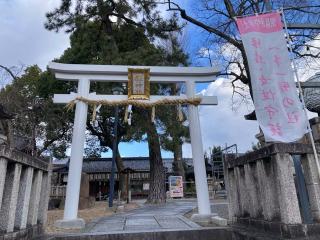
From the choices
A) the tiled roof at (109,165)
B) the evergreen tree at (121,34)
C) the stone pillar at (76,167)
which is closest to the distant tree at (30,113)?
the evergreen tree at (121,34)

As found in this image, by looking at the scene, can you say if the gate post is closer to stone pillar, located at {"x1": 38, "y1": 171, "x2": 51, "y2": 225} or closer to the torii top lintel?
the torii top lintel

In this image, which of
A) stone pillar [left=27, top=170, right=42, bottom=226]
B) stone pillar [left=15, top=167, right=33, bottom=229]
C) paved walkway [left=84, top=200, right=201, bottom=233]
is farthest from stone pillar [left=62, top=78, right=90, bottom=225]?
stone pillar [left=15, top=167, right=33, bottom=229]

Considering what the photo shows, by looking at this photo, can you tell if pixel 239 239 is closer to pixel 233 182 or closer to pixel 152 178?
pixel 233 182

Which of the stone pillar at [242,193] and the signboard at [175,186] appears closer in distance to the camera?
the stone pillar at [242,193]

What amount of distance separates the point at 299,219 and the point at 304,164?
79 centimetres

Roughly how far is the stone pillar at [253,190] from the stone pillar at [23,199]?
3661mm

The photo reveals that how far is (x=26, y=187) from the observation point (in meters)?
5.23

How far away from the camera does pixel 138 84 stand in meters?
9.62

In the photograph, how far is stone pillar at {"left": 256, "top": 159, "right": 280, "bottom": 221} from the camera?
4.52 meters

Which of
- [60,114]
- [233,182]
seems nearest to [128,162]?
[60,114]

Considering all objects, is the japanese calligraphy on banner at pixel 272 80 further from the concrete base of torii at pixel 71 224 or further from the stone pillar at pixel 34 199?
the concrete base of torii at pixel 71 224

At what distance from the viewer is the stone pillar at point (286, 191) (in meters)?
4.20

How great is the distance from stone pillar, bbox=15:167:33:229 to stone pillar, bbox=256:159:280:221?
3734mm

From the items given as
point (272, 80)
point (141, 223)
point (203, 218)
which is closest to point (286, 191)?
point (272, 80)
